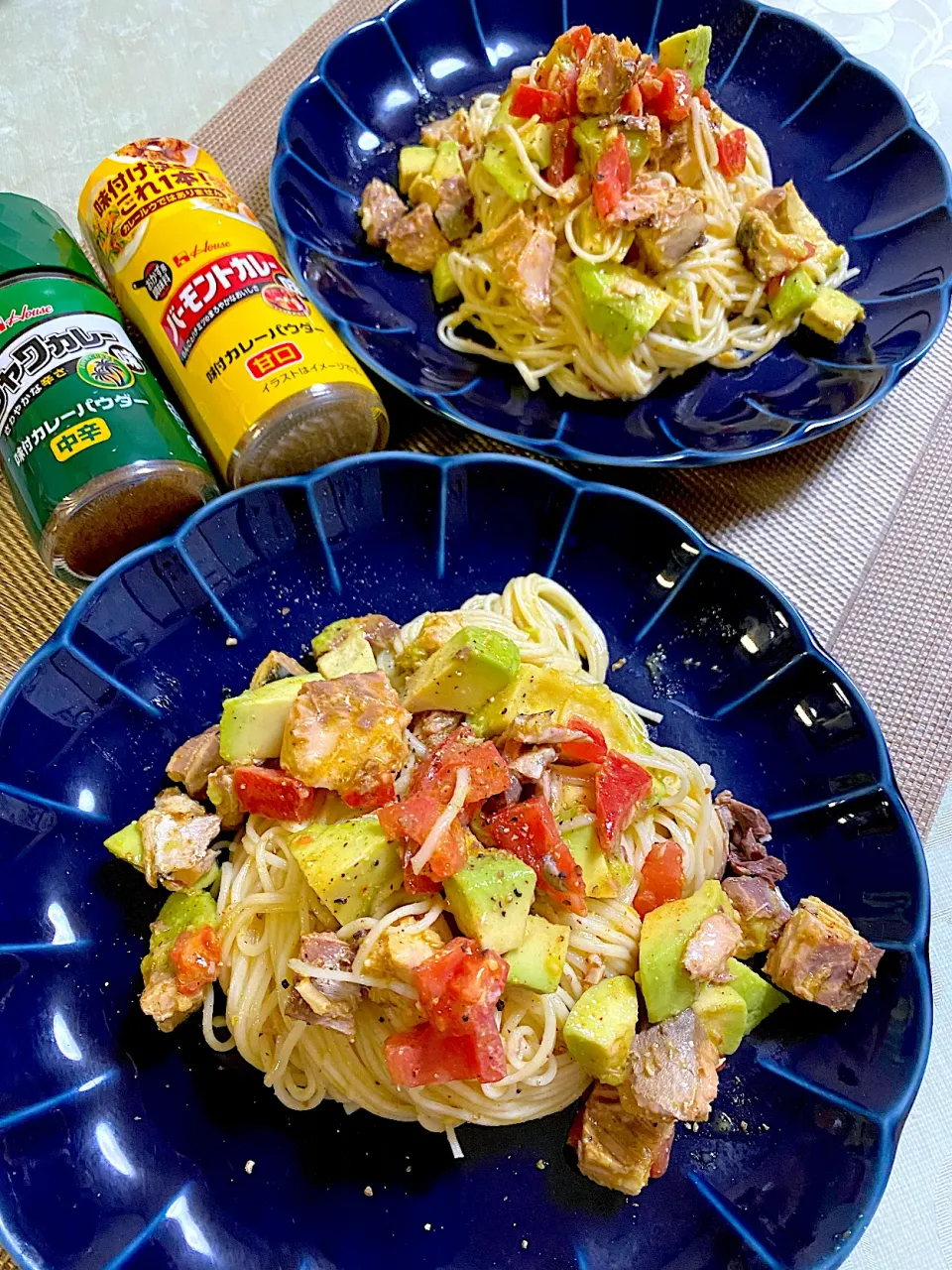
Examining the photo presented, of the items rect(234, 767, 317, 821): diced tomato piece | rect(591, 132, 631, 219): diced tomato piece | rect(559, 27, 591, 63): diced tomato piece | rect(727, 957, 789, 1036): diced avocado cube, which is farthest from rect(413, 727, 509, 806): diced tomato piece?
rect(559, 27, 591, 63): diced tomato piece

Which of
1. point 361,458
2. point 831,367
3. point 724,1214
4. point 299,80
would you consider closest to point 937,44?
point 831,367

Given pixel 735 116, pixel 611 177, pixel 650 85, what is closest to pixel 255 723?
pixel 611 177

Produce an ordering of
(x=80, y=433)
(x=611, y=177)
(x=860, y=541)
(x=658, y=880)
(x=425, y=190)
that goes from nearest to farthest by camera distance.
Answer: (x=658, y=880)
(x=80, y=433)
(x=860, y=541)
(x=611, y=177)
(x=425, y=190)

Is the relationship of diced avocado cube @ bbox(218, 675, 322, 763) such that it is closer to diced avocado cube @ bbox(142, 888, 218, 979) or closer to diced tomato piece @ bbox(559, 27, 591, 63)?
diced avocado cube @ bbox(142, 888, 218, 979)

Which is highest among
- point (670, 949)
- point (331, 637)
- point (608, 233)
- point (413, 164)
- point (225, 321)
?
point (225, 321)

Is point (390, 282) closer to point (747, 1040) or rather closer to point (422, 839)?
point (422, 839)

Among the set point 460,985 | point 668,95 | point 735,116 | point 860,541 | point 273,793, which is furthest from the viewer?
point 735,116

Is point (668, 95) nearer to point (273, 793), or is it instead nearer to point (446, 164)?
point (446, 164)

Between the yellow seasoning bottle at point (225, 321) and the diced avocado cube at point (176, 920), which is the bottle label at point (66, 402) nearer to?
the yellow seasoning bottle at point (225, 321)
